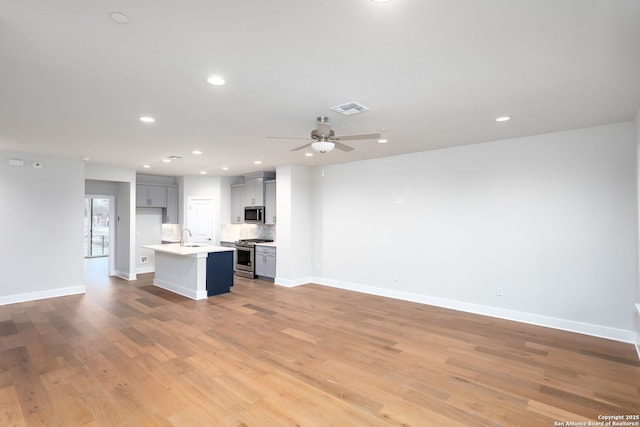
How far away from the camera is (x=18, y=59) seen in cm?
229

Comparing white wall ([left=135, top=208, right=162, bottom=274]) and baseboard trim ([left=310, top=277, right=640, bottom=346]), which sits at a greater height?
white wall ([left=135, top=208, right=162, bottom=274])

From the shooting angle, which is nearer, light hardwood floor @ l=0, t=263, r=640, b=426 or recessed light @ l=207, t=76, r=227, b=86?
light hardwood floor @ l=0, t=263, r=640, b=426

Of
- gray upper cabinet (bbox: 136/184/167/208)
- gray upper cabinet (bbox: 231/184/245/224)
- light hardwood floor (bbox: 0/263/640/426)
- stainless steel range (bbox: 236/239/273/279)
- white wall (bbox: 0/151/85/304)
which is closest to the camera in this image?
light hardwood floor (bbox: 0/263/640/426)

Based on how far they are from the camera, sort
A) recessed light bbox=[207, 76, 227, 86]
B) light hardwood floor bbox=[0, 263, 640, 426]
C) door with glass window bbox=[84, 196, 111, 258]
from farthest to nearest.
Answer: door with glass window bbox=[84, 196, 111, 258] → recessed light bbox=[207, 76, 227, 86] → light hardwood floor bbox=[0, 263, 640, 426]

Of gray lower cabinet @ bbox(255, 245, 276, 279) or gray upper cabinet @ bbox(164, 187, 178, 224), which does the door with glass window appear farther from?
gray lower cabinet @ bbox(255, 245, 276, 279)

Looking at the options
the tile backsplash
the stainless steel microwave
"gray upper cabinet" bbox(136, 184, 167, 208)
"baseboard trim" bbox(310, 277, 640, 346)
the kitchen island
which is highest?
"gray upper cabinet" bbox(136, 184, 167, 208)

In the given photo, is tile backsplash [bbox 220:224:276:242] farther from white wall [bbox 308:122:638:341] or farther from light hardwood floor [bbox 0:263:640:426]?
light hardwood floor [bbox 0:263:640:426]

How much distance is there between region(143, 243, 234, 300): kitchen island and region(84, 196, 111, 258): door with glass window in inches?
249

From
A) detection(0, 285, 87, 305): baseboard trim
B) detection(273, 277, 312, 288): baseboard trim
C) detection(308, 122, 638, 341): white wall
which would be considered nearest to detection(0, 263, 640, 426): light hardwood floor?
detection(308, 122, 638, 341): white wall

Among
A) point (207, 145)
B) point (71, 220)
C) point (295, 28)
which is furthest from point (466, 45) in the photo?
point (71, 220)

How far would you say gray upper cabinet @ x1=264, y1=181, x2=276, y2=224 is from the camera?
25.5 feet

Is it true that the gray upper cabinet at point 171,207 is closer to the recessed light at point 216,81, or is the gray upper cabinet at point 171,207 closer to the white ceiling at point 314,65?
the white ceiling at point 314,65

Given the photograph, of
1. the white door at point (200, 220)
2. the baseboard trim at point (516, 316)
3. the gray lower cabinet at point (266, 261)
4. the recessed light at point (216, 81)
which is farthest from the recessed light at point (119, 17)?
the white door at point (200, 220)

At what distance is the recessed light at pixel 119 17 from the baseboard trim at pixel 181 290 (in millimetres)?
4967
